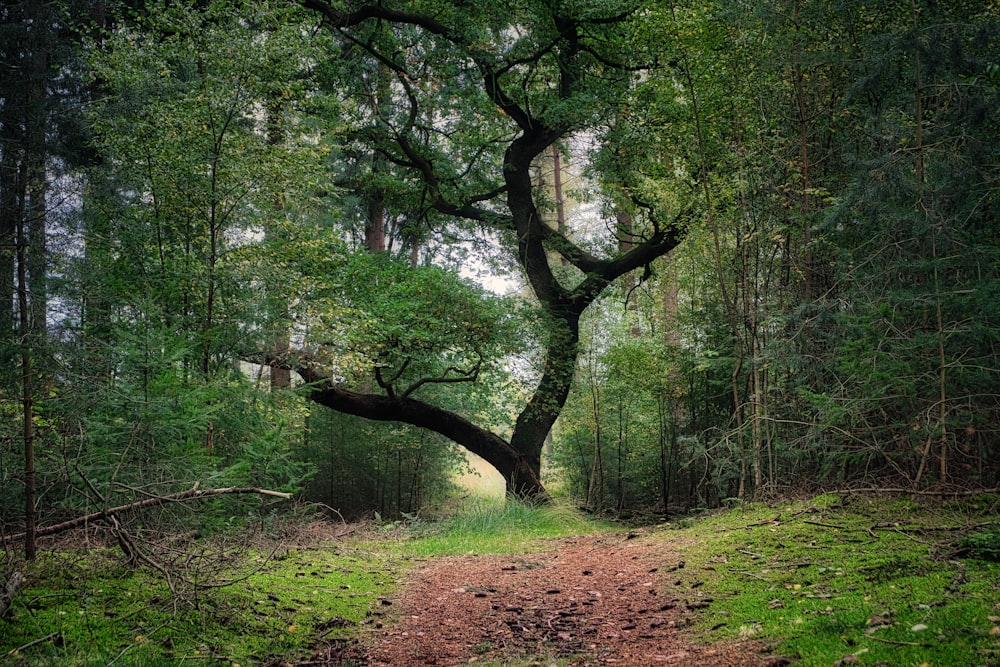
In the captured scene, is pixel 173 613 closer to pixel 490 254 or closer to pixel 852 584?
pixel 852 584

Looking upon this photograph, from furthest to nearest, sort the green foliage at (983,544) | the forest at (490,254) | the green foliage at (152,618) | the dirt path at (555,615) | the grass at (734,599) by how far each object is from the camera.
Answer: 1. the forest at (490,254)
2. the green foliage at (983,544)
3. the dirt path at (555,615)
4. the green foliage at (152,618)
5. the grass at (734,599)

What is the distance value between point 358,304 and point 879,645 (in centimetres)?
855

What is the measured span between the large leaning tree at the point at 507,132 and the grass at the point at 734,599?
18.0ft

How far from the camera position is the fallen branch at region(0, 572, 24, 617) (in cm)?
313

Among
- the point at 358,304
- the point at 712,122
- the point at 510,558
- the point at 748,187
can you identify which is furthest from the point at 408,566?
the point at 712,122

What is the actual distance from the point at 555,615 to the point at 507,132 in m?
10.1

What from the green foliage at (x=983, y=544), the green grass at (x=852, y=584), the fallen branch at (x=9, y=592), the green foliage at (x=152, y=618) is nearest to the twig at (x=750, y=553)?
the green grass at (x=852, y=584)

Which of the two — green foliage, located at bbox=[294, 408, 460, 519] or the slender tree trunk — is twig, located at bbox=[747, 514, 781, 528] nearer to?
the slender tree trunk

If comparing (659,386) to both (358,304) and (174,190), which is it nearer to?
(358,304)

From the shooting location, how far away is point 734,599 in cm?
426

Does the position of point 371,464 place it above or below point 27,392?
below

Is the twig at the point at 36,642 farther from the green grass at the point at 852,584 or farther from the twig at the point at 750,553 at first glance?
the twig at the point at 750,553

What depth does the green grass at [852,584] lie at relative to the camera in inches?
112

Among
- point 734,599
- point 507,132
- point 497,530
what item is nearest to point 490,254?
point 507,132
